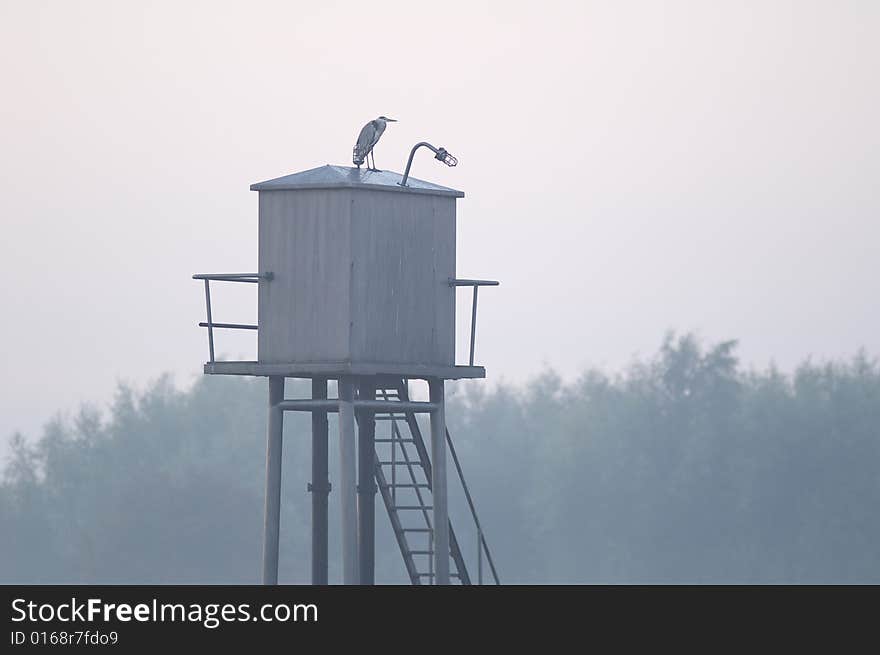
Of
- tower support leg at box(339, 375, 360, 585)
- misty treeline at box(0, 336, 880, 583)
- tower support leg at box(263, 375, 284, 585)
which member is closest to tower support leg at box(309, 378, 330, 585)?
tower support leg at box(263, 375, 284, 585)

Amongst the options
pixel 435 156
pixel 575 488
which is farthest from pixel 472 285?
pixel 575 488

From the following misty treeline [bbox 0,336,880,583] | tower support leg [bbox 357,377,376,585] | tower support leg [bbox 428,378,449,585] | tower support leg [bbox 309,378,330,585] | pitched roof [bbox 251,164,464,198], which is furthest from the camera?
misty treeline [bbox 0,336,880,583]

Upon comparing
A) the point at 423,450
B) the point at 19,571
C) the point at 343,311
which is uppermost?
the point at 343,311

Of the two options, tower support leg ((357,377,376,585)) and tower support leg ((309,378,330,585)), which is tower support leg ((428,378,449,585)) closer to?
tower support leg ((357,377,376,585))

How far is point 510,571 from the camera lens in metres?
97.8

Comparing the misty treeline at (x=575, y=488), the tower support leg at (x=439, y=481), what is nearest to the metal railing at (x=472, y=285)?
the tower support leg at (x=439, y=481)

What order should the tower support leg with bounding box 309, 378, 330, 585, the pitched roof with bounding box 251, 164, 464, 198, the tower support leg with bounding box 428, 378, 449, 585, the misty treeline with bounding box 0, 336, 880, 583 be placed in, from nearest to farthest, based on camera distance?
the pitched roof with bounding box 251, 164, 464, 198
the tower support leg with bounding box 428, 378, 449, 585
the tower support leg with bounding box 309, 378, 330, 585
the misty treeline with bounding box 0, 336, 880, 583

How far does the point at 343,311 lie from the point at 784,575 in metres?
64.8

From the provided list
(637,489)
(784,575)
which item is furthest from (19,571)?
(784,575)

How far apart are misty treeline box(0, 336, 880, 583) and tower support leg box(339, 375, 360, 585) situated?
61647 millimetres

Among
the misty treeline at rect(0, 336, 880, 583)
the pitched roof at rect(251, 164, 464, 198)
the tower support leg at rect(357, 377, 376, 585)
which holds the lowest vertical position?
the misty treeline at rect(0, 336, 880, 583)

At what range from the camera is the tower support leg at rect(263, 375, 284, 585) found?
29.9 meters
